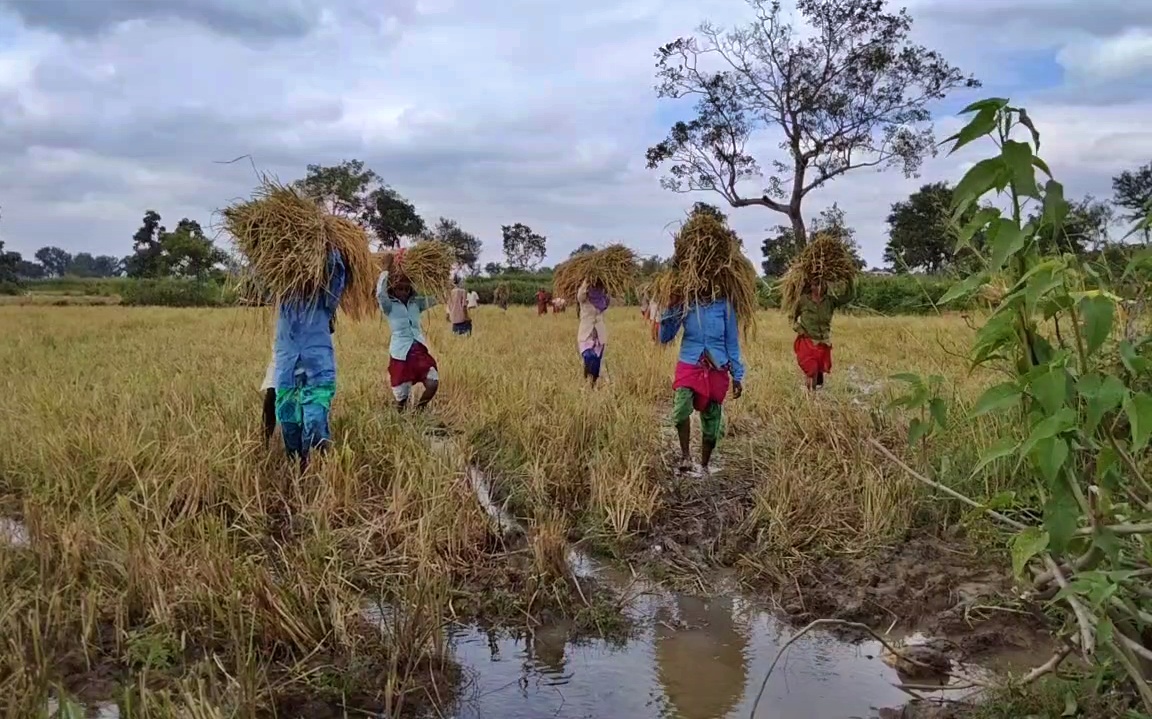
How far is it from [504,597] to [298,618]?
998 millimetres

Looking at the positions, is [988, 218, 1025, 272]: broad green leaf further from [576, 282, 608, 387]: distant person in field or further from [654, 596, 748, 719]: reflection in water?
[576, 282, 608, 387]: distant person in field

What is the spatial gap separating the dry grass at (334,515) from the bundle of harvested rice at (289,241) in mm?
947

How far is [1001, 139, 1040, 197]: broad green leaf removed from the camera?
179 centimetres

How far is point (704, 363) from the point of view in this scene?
6277 millimetres

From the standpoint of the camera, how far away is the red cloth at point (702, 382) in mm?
6227

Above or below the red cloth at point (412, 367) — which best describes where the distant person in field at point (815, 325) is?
above

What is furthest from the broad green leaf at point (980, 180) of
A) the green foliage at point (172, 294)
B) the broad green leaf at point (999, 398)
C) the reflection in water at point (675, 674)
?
the green foliage at point (172, 294)

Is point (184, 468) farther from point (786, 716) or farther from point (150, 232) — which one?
point (150, 232)

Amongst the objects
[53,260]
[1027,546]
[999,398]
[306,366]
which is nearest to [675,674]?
[1027,546]

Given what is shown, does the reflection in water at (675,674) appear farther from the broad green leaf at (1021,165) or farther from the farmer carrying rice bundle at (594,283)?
the farmer carrying rice bundle at (594,283)

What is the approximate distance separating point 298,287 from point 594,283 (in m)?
3.76

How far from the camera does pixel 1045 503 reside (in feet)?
6.97

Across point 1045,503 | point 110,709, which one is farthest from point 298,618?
point 1045,503

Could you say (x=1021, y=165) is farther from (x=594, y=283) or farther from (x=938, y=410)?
(x=594, y=283)
